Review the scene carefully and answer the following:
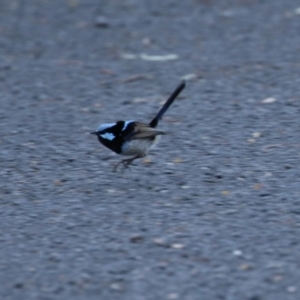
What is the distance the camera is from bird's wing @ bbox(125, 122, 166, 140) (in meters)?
6.10

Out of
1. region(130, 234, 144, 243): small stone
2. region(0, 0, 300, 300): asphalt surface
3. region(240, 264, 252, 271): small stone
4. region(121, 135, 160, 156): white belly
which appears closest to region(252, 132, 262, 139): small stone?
region(0, 0, 300, 300): asphalt surface

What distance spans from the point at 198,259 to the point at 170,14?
7835 mm

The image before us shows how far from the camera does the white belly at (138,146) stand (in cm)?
610

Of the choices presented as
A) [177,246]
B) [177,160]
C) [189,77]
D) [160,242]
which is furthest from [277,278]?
[189,77]

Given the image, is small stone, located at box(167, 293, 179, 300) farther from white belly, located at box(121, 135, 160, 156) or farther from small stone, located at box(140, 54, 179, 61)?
small stone, located at box(140, 54, 179, 61)

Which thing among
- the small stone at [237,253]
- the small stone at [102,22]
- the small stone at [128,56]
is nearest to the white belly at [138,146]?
the small stone at [237,253]

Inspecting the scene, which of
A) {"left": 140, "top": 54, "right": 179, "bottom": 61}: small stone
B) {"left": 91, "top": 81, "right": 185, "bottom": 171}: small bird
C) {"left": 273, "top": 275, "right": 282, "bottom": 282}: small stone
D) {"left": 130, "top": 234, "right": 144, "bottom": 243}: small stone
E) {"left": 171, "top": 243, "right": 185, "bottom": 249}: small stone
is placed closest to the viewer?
{"left": 273, "top": 275, "right": 282, "bottom": 282}: small stone

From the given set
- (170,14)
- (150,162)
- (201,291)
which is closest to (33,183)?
(150,162)

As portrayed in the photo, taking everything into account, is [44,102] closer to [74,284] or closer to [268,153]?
[268,153]

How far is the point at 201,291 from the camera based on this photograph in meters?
4.20

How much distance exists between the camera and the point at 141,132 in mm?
6137

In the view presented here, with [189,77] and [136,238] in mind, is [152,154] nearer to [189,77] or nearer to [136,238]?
[136,238]

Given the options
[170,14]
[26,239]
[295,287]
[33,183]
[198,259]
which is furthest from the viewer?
[170,14]

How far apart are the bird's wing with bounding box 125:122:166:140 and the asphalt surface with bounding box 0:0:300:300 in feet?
1.08
